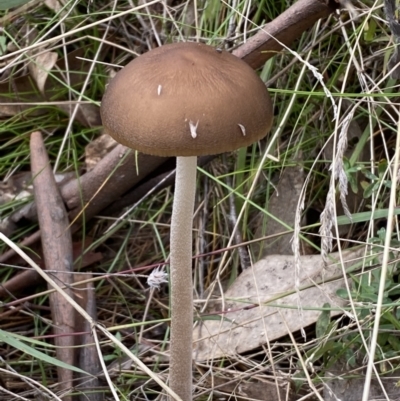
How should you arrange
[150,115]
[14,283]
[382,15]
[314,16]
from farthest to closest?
1. [14,283]
2. [382,15]
3. [314,16]
4. [150,115]

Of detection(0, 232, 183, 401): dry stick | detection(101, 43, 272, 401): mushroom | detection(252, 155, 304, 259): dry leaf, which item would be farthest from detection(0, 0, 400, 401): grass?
detection(101, 43, 272, 401): mushroom

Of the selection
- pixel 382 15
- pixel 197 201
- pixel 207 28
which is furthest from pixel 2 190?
pixel 382 15

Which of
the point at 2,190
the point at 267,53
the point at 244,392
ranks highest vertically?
the point at 267,53

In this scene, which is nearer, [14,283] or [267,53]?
[267,53]

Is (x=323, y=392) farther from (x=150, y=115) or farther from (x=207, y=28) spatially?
(x=207, y=28)

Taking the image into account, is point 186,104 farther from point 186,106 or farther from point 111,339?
point 111,339

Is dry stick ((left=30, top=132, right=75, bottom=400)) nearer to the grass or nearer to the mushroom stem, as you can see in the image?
the grass

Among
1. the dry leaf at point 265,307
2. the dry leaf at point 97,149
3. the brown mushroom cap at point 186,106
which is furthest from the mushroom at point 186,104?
the dry leaf at point 97,149
